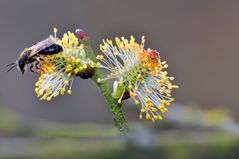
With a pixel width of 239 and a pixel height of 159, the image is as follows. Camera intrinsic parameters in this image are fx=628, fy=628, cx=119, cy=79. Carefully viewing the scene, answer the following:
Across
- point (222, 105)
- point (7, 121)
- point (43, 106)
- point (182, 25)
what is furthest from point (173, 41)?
point (7, 121)

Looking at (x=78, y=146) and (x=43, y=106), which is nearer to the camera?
(x=78, y=146)

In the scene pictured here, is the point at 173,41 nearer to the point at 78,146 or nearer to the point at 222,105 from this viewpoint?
the point at 222,105

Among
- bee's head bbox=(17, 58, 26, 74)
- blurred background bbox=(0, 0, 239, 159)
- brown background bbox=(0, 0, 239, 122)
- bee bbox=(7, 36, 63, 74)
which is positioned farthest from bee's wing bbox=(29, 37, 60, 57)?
brown background bbox=(0, 0, 239, 122)

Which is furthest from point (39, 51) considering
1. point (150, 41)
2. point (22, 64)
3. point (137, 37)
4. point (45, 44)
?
point (150, 41)

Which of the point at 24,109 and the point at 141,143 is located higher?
the point at 24,109

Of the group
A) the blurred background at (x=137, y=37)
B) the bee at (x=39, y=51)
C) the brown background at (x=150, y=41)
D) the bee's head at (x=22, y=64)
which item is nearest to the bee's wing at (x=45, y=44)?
the bee at (x=39, y=51)

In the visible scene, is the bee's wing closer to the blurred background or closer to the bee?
the bee

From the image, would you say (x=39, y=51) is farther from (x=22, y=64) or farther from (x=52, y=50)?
(x=22, y=64)

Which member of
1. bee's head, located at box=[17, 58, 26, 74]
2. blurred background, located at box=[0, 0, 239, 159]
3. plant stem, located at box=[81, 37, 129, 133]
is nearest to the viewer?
plant stem, located at box=[81, 37, 129, 133]
